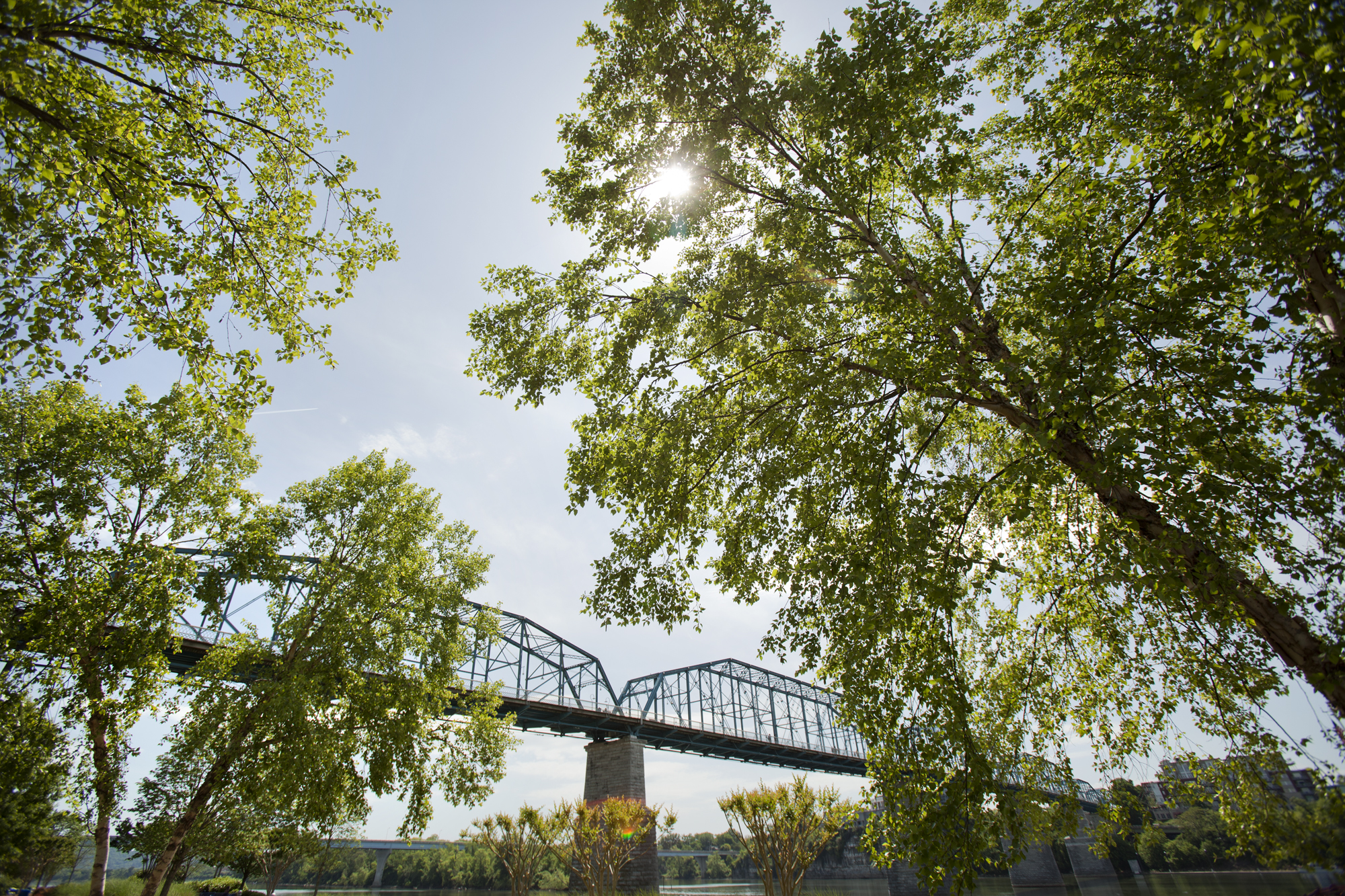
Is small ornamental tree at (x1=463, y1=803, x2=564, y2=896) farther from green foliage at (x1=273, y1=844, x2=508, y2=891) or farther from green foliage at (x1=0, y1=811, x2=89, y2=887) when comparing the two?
green foliage at (x1=273, y1=844, x2=508, y2=891)

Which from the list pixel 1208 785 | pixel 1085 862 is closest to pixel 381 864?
pixel 1085 862

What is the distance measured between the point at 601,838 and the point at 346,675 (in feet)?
44.5

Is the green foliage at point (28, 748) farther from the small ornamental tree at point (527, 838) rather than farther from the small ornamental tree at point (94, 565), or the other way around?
the small ornamental tree at point (527, 838)

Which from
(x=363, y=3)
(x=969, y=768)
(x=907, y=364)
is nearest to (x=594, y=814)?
(x=969, y=768)

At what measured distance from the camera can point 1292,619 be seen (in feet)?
16.9

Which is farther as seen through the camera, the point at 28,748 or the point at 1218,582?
the point at 28,748

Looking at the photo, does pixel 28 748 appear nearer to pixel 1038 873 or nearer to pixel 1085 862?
pixel 1085 862

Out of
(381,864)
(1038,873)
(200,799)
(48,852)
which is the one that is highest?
(200,799)

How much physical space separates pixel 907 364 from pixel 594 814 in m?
24.6

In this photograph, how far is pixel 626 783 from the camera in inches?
1383

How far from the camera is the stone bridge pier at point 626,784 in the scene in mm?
30406

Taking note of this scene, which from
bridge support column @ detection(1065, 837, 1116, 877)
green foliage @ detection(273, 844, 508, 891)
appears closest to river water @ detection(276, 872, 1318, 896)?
bridge support column @ detection(1065, 837, 1116, 877)

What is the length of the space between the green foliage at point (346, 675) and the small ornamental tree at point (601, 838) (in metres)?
7.40

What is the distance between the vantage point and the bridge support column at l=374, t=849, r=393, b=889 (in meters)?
69.4
